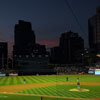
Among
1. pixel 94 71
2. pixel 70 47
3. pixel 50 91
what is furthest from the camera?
pixel 70 47

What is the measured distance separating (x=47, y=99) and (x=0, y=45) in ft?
466

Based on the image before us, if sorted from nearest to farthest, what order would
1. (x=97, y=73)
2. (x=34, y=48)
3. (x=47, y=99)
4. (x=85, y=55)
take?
(x=47, y=99), (x=97, y=73), (x=85, y=55), (x=34, y=48)

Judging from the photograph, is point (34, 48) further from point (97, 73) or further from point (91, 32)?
point (97, 73)

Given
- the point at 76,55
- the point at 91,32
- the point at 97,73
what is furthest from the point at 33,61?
the point at 91,32

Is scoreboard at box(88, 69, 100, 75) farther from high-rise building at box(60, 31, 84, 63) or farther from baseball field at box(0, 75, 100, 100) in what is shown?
high-rise building at box(60, 31, 84, 63)

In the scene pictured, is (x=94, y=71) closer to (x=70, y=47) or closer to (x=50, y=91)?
(x=50, y=91)

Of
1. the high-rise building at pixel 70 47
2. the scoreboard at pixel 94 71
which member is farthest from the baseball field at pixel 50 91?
the high-rise building at pixel 70 47

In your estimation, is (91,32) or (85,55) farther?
(91,32)

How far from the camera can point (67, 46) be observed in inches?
7441

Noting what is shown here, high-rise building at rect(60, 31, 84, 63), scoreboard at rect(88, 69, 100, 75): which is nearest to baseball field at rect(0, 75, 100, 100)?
scoreboard at rect(88, 69, 100, 75)

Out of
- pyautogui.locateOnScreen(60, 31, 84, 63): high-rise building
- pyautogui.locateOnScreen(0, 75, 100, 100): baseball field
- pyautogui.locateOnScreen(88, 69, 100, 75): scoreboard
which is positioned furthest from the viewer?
pyautogui.locateOnScreen(60, 31, 84, 63): high-rise building

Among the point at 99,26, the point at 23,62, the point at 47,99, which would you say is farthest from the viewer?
the point at 99,26

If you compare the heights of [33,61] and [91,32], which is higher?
[91,32]

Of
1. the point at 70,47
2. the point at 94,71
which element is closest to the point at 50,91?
the point at 94,71
